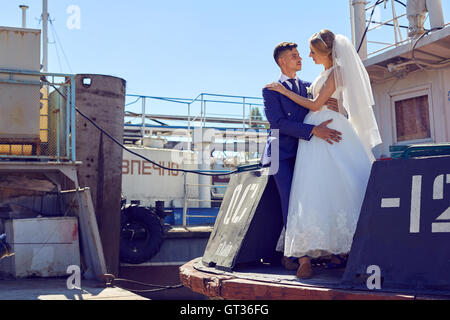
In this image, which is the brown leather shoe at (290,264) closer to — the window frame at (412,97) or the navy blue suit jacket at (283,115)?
the navy blue suit jacket at (283,115)

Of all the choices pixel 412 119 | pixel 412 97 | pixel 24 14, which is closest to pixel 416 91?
pixel 412 97

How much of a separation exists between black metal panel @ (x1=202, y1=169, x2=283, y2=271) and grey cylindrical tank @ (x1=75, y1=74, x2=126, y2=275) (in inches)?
150

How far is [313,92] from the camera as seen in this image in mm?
3998

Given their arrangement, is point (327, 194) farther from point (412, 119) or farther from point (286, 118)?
point (412, 119)

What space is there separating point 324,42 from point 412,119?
379 centimetres

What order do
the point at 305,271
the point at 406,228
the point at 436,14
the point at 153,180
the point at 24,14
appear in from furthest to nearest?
the point at 153,180 → the point at 24,14 → the point at 436,14 → the point at 305,271 → the point at 406,228

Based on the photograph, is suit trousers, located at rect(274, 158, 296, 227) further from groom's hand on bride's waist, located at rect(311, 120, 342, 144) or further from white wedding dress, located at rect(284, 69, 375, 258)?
groom's hand on bride's waist, located at rect(311, 120, 342, 144)

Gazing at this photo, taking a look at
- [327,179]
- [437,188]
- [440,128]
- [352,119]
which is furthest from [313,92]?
[440,128]

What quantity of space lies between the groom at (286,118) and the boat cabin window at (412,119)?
11.2ft

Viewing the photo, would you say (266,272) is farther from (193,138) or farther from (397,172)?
(193,138)

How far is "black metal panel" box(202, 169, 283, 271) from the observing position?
3.91 meters

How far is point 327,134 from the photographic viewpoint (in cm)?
367

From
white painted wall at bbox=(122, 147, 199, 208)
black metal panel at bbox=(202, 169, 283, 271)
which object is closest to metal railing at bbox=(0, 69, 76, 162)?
black metal panel at bbox=(202, 169, 283, 271)

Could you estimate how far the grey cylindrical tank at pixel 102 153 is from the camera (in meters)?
7.68
